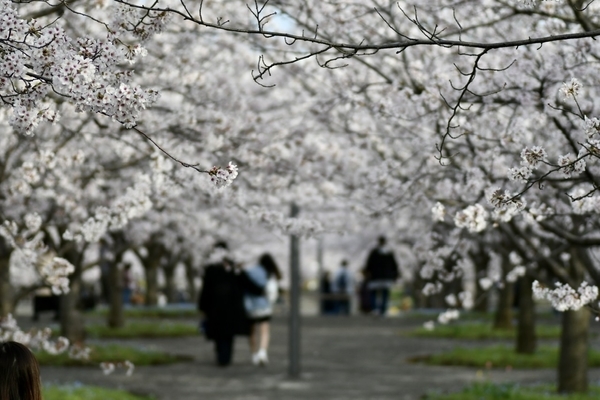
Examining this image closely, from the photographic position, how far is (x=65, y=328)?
16016mm

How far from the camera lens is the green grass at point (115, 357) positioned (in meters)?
14.4

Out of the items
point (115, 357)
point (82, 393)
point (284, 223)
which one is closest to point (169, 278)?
point (115, 357)

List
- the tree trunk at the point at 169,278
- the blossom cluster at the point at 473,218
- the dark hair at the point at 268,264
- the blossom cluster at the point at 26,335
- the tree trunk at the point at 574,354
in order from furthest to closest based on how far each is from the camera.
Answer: the tree trunk at the point at 169,278, the dark hair at the point at 268,264, the tree trunk at the point at 574,354, the blossom cluster at the point at 26,335, the blossom cluster at the point at 473,218

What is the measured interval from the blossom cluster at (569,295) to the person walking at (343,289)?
24.4 metres

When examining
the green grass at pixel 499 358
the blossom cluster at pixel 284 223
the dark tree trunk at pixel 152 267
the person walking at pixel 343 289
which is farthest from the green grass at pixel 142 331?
the blossom cluster at pixel 284 223

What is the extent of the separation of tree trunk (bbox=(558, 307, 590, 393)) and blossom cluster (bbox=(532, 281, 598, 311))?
510cm

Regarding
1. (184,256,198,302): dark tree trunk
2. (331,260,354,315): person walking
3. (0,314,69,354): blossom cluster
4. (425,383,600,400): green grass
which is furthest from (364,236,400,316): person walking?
(0,314,69,354): blossom cluster

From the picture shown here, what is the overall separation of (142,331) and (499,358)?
27.8 ft

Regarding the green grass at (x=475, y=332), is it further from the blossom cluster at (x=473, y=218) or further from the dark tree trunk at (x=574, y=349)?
the blossom cluster at (x=473, y=218)

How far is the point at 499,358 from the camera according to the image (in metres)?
14.6

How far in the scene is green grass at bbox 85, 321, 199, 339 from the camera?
20016 millimetres

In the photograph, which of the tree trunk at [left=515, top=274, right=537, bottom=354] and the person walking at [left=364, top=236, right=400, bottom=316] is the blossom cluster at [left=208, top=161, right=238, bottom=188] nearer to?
the tree trunk at [left=515, top=274, right=537, bottom=354]

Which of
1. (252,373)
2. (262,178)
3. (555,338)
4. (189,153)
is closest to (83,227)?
(189,153)

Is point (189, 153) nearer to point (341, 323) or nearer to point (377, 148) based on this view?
point (377, 148)
